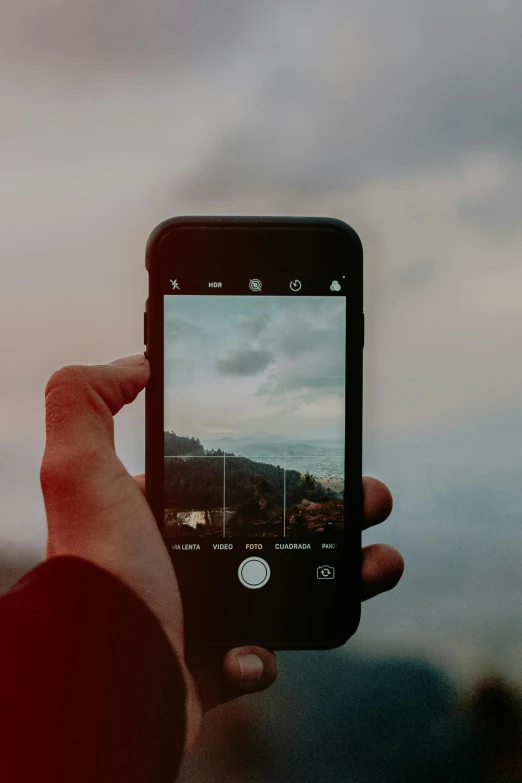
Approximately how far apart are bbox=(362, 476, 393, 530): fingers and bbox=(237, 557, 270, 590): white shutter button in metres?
0.20

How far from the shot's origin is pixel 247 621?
106 cm

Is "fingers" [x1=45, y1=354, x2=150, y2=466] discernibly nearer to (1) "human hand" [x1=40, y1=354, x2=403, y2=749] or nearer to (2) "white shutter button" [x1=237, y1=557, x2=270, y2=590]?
(1) "human hand" [x1=40, y1=354, x2=403, y2=749]

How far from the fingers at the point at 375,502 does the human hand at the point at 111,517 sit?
295 mm

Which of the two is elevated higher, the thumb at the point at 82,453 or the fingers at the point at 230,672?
the thumb at the point at 82,453

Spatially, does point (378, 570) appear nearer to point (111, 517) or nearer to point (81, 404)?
point (111, 517)

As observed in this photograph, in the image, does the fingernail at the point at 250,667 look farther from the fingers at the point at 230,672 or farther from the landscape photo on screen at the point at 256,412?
the landscape photo on screen at the point at 256,412

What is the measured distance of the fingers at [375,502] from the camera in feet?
3.72

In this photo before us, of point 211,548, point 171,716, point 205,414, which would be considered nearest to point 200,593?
point 211,548

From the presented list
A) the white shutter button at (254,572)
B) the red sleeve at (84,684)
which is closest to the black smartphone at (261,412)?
A: the white shutter button at (254,572)

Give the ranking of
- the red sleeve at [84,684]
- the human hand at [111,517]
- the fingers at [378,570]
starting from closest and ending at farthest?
1. the red sleeve at [84,684]
2. the human hand at [111,517]
3. the fingers at [378,570]

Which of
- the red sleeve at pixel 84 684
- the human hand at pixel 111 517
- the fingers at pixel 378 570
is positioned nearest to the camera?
the red sleeve at pixel 84 684

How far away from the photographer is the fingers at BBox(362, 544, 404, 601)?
3.65ft

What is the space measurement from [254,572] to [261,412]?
279 mm

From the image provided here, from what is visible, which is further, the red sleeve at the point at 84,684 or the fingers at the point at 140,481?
the fingers at the point at 140,481
